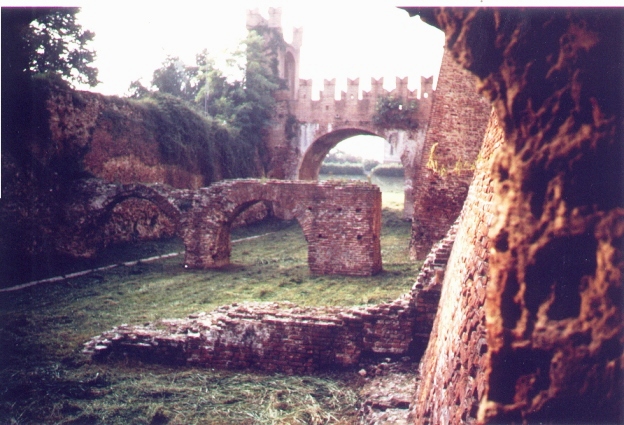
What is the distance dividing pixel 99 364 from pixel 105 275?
6927mm

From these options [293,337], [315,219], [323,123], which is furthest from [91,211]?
[323,123]

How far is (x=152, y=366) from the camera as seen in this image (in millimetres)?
6656

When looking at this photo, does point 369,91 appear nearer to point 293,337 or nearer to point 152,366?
point 293,337

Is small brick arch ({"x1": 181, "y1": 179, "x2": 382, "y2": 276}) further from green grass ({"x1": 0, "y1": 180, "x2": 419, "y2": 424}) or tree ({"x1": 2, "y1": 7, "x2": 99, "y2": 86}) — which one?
tree ({"x1": 2, "y1": 7, "x2": 99, "y2": 86})

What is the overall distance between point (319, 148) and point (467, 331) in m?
23.7

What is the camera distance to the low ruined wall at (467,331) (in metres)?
2.49

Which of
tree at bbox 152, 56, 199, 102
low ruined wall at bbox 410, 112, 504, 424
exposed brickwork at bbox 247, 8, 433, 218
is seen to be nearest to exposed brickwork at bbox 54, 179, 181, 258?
exposed brickwork at bbox 247, 8, 433, 218

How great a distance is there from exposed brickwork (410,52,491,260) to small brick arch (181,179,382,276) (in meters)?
1.41

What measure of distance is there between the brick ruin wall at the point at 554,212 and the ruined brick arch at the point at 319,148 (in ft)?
74.4

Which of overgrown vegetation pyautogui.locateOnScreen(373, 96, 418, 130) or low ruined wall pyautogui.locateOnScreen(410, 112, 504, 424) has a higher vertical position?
overgrown vegetation pyautogui.locateOnScreen(373, 96, 418, 130)

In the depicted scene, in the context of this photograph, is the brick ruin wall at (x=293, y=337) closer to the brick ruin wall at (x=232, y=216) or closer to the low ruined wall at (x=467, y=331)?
the low ruined wall at (x=467, y=331)

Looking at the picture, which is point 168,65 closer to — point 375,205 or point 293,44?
point 293,44

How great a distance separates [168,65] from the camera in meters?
27.2

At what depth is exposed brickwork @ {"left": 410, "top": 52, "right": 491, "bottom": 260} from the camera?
11.4 m
